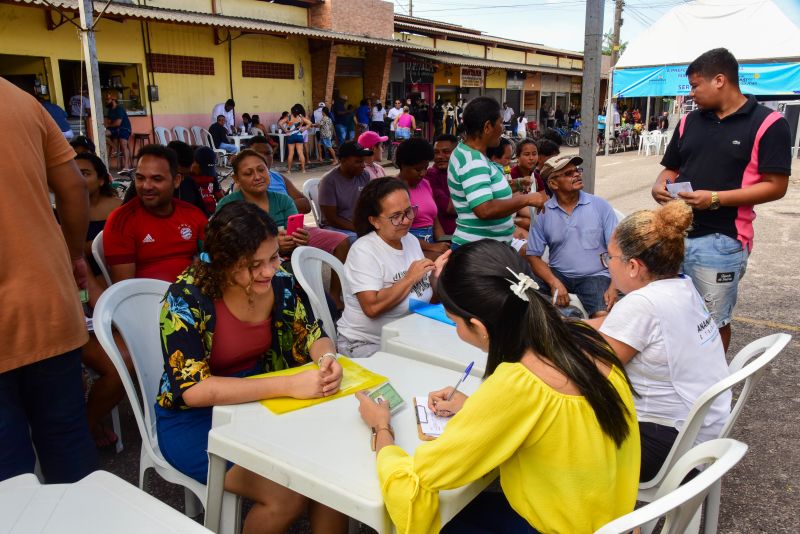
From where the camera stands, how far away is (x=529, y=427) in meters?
1.36

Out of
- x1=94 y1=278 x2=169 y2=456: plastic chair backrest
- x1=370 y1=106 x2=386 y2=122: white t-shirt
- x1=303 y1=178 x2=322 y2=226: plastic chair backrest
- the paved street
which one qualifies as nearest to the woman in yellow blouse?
x1=94 y1=278 x2=169 y2=456: plastic chair backrest

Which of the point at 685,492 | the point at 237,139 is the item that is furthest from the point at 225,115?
the point at 685,492

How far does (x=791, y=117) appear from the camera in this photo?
1720cm

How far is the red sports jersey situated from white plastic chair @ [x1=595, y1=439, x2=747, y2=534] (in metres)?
2.55

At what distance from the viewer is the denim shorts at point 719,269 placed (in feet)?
10.1

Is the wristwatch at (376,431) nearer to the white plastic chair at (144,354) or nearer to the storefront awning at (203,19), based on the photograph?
the white plastic chair at (144,354)

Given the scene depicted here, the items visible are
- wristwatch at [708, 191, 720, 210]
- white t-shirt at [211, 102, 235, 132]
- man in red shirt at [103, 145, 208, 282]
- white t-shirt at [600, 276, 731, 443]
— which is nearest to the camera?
white t-shirt at [600, 276, 731, 443]

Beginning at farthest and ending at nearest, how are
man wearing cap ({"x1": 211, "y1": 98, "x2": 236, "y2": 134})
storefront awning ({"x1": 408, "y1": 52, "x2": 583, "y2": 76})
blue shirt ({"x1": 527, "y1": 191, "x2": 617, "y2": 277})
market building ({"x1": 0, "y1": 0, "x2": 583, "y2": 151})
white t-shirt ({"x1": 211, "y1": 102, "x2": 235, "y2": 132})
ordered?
storefront awning ({"x1": 408, "y1": 52, "x2": 583, "y2": 76}), white t-shirt ({"x1": 211, "y1": 102, "x2": 235, "y2": 132}), man wearing cap ({"x1": 211, "y1": 98, "x2": 236, "y2": 134}), market building ({"x1": 0, "y1": 0, "x2": 583, "y2": 151}), blue shirt ({"x1": 527, "y1": 191, "x2": 617, "y2": 277})

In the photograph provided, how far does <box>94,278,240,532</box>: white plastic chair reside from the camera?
6.82 ft

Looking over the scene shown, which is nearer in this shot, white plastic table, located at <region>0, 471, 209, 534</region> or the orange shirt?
white plastic table, located at <region>0, 471, 209, 534</region>

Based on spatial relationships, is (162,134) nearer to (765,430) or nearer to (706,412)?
(765,430)

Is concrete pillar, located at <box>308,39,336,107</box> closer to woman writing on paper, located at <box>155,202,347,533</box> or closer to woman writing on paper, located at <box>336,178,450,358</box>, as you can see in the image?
woman writing on paper, located at <box>336,178,450,358</box>

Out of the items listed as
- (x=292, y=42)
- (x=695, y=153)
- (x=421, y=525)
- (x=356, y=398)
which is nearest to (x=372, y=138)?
(x=695, y=153)

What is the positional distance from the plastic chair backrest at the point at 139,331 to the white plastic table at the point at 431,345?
96 cm
